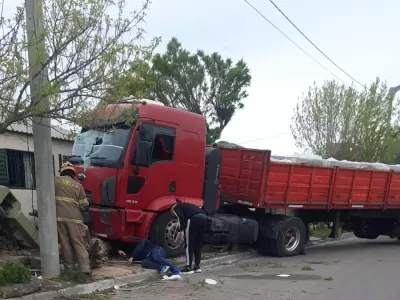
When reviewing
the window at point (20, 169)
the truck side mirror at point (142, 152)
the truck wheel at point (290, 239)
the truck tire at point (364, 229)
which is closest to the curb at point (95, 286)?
the truck side mirror at point (142, 152)

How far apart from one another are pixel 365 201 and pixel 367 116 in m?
11.7

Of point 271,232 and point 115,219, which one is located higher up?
point 115,219

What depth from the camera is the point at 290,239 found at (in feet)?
41.3

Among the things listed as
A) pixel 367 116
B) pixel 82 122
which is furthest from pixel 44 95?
pixel 367 116

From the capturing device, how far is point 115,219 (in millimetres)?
9531

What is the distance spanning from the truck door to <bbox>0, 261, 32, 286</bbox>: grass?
2778mm

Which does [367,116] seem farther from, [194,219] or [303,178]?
[194,219]

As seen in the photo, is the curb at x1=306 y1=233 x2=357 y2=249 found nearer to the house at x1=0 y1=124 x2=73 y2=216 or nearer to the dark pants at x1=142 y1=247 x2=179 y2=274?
the dark pants at x1=142 y1=247 x2=179 y2=274

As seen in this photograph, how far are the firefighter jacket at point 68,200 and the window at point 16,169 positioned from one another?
4474mm

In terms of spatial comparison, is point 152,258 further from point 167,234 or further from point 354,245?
point 354,245

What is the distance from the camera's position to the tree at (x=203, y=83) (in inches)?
951

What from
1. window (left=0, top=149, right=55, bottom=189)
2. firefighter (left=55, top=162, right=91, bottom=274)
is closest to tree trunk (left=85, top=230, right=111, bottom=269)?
firefighter (left=55, top=162, right=91, bottom=274)

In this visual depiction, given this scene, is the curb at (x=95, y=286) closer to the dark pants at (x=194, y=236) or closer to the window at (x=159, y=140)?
the dark pants at (x=194, y=236)

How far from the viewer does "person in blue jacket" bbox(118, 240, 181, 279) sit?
30.1 ft
